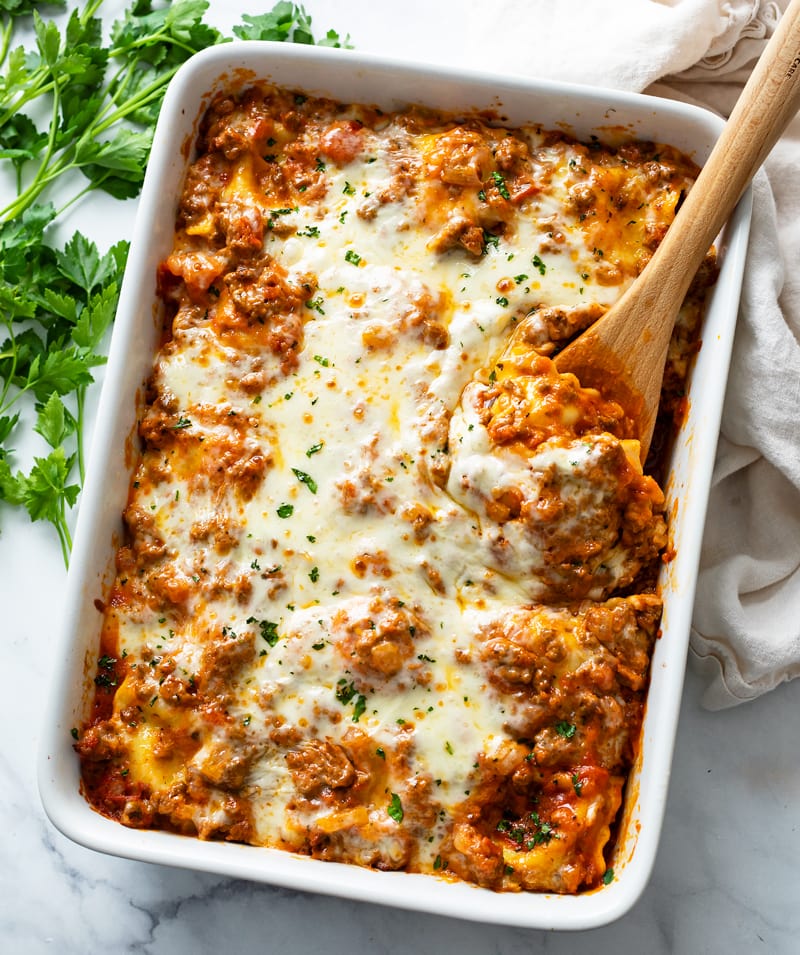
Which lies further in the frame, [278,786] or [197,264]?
[197,264]

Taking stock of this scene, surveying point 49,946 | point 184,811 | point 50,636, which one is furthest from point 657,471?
point 49,946

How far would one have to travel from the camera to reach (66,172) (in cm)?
Answer: 343

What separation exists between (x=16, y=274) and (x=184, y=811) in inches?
67.9

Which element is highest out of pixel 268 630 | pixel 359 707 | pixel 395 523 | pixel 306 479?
pixel 306 479

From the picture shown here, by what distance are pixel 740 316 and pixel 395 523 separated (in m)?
1.19

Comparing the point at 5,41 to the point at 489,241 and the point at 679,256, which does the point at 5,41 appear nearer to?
the point at 489,241

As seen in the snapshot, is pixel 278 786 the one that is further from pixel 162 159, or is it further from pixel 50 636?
pixel 162 159

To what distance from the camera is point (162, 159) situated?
114 inches

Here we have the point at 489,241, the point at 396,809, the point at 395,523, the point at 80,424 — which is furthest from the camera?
the point at 80,424

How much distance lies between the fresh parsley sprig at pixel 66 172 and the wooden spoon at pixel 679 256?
4.34 ft

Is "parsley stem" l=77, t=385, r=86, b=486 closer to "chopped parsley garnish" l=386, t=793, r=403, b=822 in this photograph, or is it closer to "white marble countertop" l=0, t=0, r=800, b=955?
"white marble countertop" l=0, t=0, r=800, b=955

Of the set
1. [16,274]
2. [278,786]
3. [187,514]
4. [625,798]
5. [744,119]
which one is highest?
[744,119]

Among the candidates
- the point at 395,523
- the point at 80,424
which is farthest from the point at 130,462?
the point at 395,523

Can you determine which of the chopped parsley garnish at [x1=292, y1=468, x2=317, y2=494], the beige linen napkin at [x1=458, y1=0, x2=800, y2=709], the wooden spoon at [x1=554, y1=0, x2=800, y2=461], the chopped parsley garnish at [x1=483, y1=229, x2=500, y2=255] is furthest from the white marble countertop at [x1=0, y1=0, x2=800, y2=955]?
the chopped parsley garnish at [x1=483, y1=229, x2=500, y2=255]
